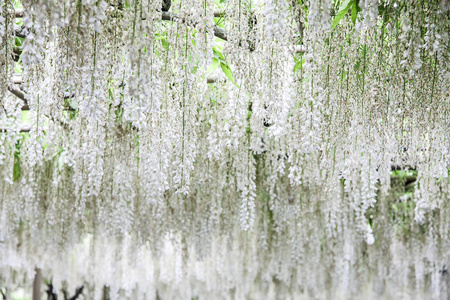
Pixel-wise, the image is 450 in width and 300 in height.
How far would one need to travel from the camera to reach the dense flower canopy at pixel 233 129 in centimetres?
179

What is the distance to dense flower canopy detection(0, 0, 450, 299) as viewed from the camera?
5.87 feet

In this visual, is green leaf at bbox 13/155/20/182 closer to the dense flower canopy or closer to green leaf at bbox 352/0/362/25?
the dense flower canopy

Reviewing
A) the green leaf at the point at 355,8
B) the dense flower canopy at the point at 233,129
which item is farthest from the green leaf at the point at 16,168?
the green leaf at the point at 355,8

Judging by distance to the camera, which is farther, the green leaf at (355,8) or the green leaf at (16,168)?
the green leaf at (16,168)

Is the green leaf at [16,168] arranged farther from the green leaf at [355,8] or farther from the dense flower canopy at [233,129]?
the green leaf at [355,8]

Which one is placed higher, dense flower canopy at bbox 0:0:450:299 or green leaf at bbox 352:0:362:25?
green leaf at bbox 352:0:362:25

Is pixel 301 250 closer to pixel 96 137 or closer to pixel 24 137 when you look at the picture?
pixel 24 137

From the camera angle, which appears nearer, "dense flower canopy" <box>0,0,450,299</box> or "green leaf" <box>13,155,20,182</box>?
"dense flower canopy" <box>0,0,450,299</box>

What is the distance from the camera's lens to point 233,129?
3.02m

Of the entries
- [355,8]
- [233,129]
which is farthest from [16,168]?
[355,8]

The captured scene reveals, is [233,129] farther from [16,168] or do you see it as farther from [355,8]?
[16,168]

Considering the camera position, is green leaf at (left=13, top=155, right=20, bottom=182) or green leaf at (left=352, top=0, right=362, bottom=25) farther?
green leaf at (left=13, top=155, right=20, bottom=182)

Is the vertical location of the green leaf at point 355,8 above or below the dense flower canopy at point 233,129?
above

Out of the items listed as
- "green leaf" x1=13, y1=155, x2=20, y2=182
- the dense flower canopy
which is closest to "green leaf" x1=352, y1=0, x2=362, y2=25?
the dense flower canopy
